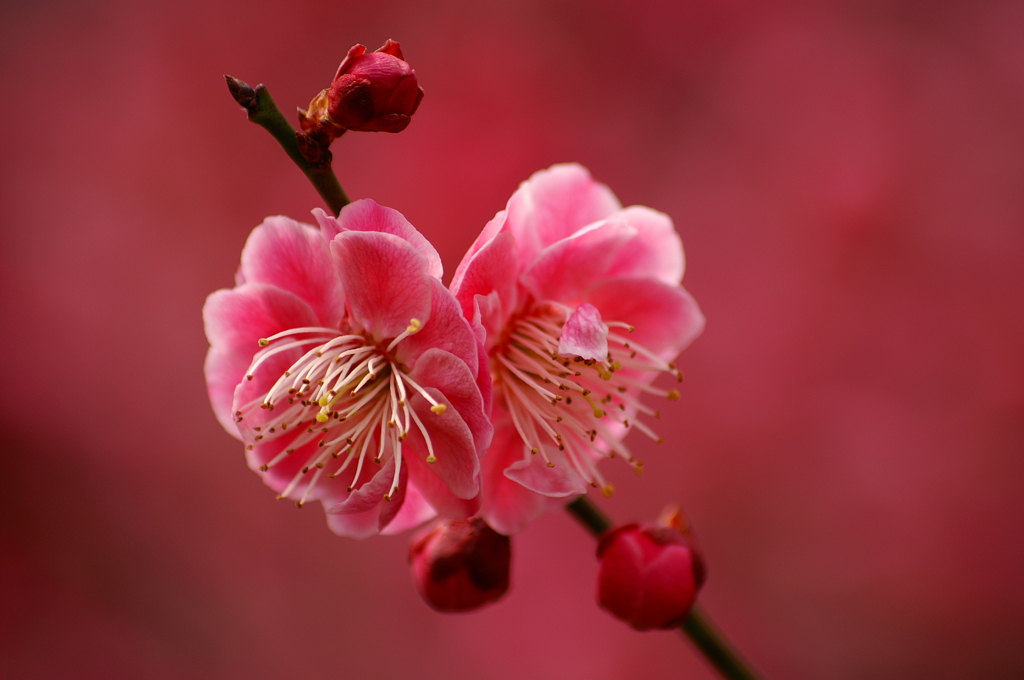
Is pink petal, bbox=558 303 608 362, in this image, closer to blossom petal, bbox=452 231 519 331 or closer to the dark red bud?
blossom petal, bbox=452 231 519 331

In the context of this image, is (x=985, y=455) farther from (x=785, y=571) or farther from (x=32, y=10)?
(x=32, y=10)

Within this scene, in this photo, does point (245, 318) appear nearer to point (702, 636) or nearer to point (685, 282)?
point (702, 636)

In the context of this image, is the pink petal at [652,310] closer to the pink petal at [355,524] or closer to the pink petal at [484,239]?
the pink petal at [484,239]

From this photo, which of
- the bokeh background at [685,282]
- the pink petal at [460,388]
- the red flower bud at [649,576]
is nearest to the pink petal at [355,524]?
the pink petal at [460,388]

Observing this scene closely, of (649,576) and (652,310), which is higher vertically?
(652,310)

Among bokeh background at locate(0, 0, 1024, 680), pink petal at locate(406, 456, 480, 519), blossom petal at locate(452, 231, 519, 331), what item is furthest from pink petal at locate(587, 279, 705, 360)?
bokeh background at locate(0, 0, 1024, 680)

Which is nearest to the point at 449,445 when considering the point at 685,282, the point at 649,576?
the point at 649,576
